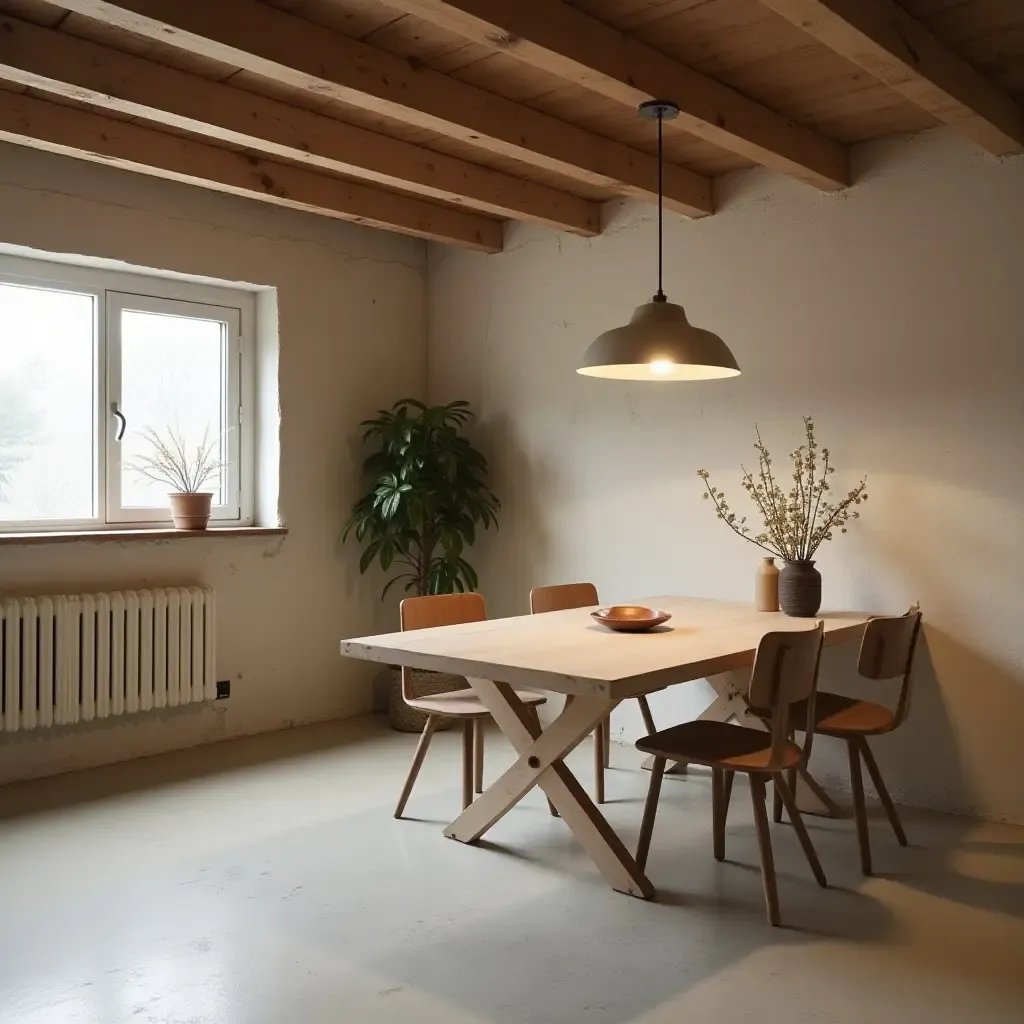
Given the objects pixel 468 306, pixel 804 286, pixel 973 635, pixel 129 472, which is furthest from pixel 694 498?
pixel 129 472

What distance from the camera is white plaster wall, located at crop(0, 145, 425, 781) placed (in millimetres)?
4133

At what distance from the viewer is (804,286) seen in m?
4.14

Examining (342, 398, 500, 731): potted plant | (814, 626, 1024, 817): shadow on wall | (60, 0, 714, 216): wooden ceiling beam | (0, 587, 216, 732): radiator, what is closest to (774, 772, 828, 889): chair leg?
(814, 626, 1024, 817): shadow on wall

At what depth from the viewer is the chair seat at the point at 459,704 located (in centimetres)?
344

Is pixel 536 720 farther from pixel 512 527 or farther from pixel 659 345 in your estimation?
pixel 512 527

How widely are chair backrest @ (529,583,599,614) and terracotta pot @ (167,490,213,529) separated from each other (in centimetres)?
156

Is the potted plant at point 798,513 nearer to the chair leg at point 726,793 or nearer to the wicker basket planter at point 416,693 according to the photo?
the chair leg at point 726,793

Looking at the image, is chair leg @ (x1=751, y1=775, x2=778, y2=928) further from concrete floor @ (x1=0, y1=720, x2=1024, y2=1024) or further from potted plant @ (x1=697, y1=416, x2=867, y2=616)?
potted plant @ (x1=697, y1=416, x2=867, y2=616)

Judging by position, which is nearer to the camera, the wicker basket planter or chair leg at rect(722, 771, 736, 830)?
chair leg at rect(722, 771, 736, 830)

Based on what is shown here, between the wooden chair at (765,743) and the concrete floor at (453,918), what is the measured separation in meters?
0.16

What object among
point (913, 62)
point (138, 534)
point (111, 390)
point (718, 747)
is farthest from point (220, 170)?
point (718, 747)

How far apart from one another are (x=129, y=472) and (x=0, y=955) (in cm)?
245

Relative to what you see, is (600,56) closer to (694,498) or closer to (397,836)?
(694,498)

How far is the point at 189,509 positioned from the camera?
4.57m
